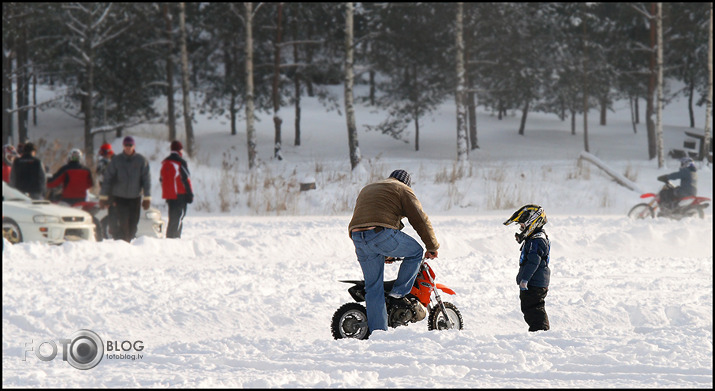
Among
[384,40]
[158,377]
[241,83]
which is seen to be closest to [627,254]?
[158,377]

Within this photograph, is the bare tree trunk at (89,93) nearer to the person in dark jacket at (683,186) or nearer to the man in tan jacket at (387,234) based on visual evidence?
the person in dark jacket at (683,186)

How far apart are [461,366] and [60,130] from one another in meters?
44.3

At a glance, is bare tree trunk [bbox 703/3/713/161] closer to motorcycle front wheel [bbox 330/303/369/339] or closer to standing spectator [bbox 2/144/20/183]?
standing spectator [bbox 2/144/20/183]

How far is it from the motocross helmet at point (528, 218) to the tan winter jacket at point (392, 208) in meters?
0.59

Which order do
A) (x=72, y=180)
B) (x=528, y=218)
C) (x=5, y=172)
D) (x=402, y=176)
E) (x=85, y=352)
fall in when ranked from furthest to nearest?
1. (x=5, y=172)
2. (x=72, y=180)
3. (x=85, y=352)
4. (x=402, y=176)
5. (x=528, y=218)

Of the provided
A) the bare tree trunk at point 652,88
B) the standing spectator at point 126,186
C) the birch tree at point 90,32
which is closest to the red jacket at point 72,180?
the standing spectator at point 126,186

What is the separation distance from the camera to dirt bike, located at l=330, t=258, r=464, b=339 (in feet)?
18.6

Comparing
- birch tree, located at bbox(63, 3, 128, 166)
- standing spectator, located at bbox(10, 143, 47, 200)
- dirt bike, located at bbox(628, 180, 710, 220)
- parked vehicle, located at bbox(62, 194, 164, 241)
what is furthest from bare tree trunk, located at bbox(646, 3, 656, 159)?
standing spectator, located at bbox(10, 143, 47, 200)

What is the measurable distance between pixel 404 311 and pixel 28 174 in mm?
9338

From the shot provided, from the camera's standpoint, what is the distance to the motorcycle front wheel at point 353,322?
572 centimetres

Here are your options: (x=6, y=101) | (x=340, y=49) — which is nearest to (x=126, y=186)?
(x=340, y=49)

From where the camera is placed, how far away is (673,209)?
1563cm

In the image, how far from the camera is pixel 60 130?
45.4 m

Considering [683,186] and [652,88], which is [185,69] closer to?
[652,88]
